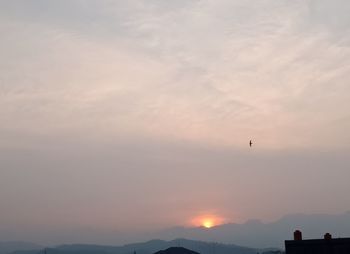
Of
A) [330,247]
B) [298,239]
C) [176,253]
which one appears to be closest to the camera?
[330,247]

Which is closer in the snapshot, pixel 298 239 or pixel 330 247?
pixel 330 247

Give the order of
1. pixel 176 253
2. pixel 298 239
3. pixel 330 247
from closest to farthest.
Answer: pixel 330 247, pixel 298 239, pixel 176 253

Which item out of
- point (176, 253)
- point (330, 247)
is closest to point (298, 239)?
point (330, 247)

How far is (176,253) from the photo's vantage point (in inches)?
6585

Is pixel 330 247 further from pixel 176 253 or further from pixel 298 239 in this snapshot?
pixel 176 253

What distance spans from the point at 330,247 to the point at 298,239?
4717 millimetres

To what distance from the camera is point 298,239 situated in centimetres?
6456

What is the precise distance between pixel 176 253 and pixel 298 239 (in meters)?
106

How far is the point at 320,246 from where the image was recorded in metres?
61.0

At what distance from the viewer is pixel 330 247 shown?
6044 cm

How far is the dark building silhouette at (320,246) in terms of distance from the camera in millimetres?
59775

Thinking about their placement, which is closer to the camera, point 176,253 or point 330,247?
point 330,247

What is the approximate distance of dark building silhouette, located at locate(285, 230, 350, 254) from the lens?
196 feet
